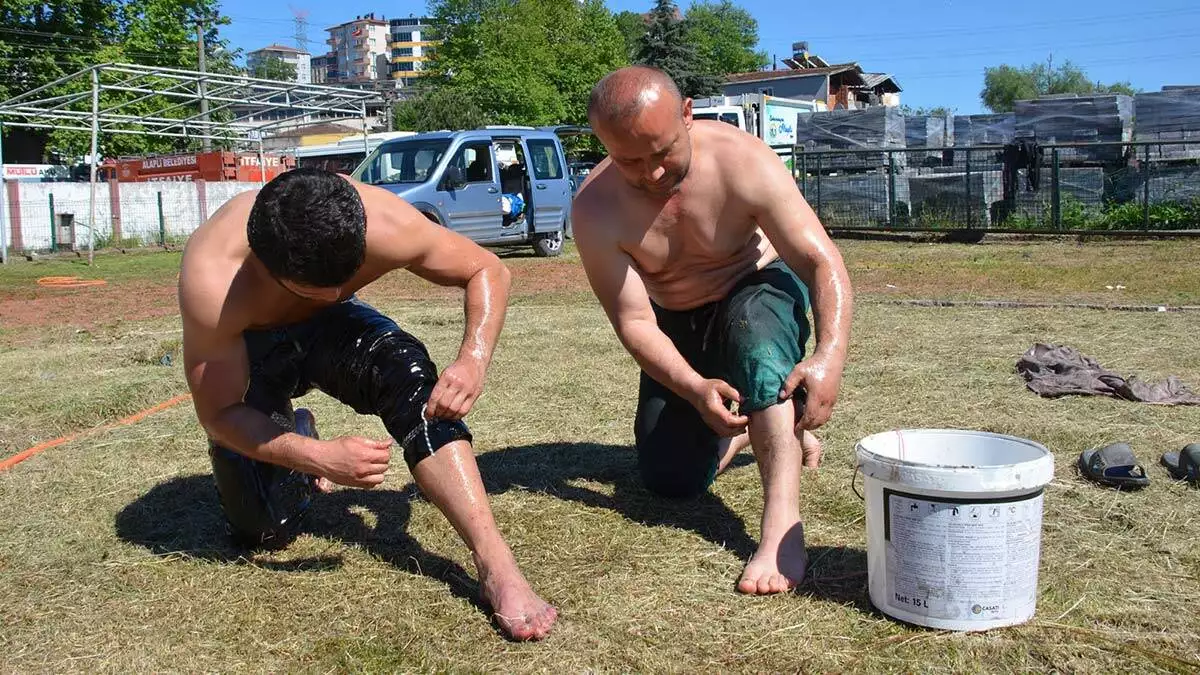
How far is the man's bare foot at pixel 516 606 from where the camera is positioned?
258cm

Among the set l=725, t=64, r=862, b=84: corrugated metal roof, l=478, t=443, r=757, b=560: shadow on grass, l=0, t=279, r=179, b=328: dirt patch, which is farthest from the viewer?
l=725, t=64, r=862, b=84: corrugated metal roof

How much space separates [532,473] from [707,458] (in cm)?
79

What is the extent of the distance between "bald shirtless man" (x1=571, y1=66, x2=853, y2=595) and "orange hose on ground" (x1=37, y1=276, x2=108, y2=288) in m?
11.6

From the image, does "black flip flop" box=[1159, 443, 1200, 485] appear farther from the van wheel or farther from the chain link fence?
the van wheel

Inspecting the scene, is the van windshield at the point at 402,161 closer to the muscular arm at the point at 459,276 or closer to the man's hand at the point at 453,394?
the muscular arm at the point at 459,276

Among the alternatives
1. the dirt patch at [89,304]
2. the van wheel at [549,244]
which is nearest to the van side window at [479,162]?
the van wheel at [549,244]

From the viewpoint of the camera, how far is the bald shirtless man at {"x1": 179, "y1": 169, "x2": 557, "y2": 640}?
8.74ft

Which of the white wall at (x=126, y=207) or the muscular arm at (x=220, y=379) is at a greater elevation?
the white wall at (x=126, y=207)

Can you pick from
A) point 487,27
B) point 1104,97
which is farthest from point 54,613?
point 487,27

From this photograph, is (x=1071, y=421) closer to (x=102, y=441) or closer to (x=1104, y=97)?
(x=102, y=441)

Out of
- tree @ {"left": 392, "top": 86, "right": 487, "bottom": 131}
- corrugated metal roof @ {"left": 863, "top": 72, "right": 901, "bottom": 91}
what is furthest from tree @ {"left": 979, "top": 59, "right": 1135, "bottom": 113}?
tree @ {"left": 392, "top": 86, "right": 487, "bottom": 131}

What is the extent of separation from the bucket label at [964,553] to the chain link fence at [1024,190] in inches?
512

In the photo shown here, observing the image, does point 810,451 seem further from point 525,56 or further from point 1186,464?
point 525,56

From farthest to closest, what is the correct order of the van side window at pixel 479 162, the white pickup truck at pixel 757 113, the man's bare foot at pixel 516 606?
the white pickup truck at pixel 757 113, the van side window at pixel 479 162, the man's bare foot at pixel 516 606
